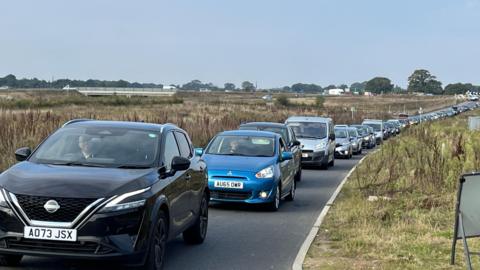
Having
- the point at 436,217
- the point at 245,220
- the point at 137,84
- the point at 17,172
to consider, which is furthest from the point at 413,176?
the point at 137,84

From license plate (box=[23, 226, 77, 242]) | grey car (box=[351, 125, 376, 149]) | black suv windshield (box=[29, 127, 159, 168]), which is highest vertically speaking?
black suv windshield (box=[29, 127, 159, 168])

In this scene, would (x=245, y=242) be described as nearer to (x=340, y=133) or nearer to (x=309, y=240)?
(x=309, y=240)

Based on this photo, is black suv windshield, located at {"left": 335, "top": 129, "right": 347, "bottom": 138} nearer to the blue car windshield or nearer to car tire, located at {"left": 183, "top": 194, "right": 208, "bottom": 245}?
the blue car windshield

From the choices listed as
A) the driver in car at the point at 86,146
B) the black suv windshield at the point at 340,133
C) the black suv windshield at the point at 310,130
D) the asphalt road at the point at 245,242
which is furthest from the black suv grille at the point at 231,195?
the black suv windshield at the point at 340,133

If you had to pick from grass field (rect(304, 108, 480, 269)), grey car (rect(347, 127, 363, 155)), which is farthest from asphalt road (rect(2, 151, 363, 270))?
grey car (rect(347, 127, 363, 155))

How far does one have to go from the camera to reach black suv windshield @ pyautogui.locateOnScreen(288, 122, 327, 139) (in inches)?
981

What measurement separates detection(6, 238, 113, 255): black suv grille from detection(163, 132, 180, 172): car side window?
1.66 meters

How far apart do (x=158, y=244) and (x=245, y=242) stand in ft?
9.42

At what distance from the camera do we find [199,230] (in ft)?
31.3

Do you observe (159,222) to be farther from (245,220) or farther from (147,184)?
(245,220)

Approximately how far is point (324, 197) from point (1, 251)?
1057 centimetres

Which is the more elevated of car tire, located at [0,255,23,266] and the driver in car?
the driver in car

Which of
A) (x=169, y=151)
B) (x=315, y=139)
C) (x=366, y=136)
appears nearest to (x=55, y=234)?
(x=169, y=151)

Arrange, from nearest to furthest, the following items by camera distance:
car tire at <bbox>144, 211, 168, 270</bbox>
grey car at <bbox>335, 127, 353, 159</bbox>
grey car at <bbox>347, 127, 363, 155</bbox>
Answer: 1. car tire at <bbox>144, 211, 168, 270</bbox>
2. grey car at <bbox>335, 127, 353, 159</bbox>
3. grey car at <bbox>347, 127, 363, 155</bbox>
